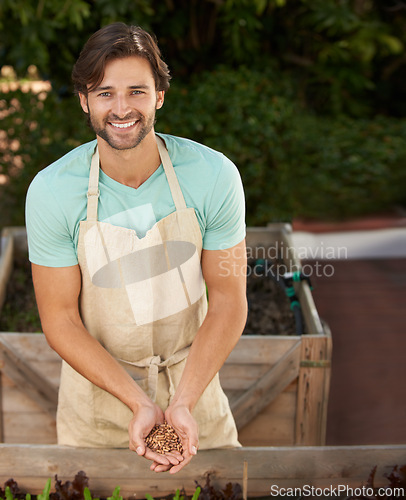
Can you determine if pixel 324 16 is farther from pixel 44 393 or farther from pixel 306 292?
pixel 44 393

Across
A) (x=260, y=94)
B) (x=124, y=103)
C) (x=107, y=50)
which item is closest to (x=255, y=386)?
(x=124, y=103)

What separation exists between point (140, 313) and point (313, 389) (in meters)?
1.11

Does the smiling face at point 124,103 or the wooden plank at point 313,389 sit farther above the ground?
the smiling face at point 124,103

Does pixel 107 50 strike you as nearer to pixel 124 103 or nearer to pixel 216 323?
pixel 124 103

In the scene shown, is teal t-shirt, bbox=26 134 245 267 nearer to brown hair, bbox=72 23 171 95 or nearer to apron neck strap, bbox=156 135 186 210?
apron neck strap, bbox=156 135 186 210

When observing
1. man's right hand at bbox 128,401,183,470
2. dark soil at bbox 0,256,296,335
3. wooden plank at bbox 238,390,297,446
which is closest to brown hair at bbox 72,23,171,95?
man's right hand at bbox 128,401,183,470

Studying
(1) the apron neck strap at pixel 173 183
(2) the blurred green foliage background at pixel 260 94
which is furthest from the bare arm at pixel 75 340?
(2) the blurred green foliage background at pixel 260 94

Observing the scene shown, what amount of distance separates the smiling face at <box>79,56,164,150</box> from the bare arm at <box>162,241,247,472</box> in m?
0.42

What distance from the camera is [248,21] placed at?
5.14m

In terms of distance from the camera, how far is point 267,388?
273cm

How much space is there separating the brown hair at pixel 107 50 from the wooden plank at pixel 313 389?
144 centimetres

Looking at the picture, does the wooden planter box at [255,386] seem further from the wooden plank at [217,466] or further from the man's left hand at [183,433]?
the man's left hand at [183,433]

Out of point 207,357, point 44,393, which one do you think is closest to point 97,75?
point 207,357

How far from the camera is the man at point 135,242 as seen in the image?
1.73m
